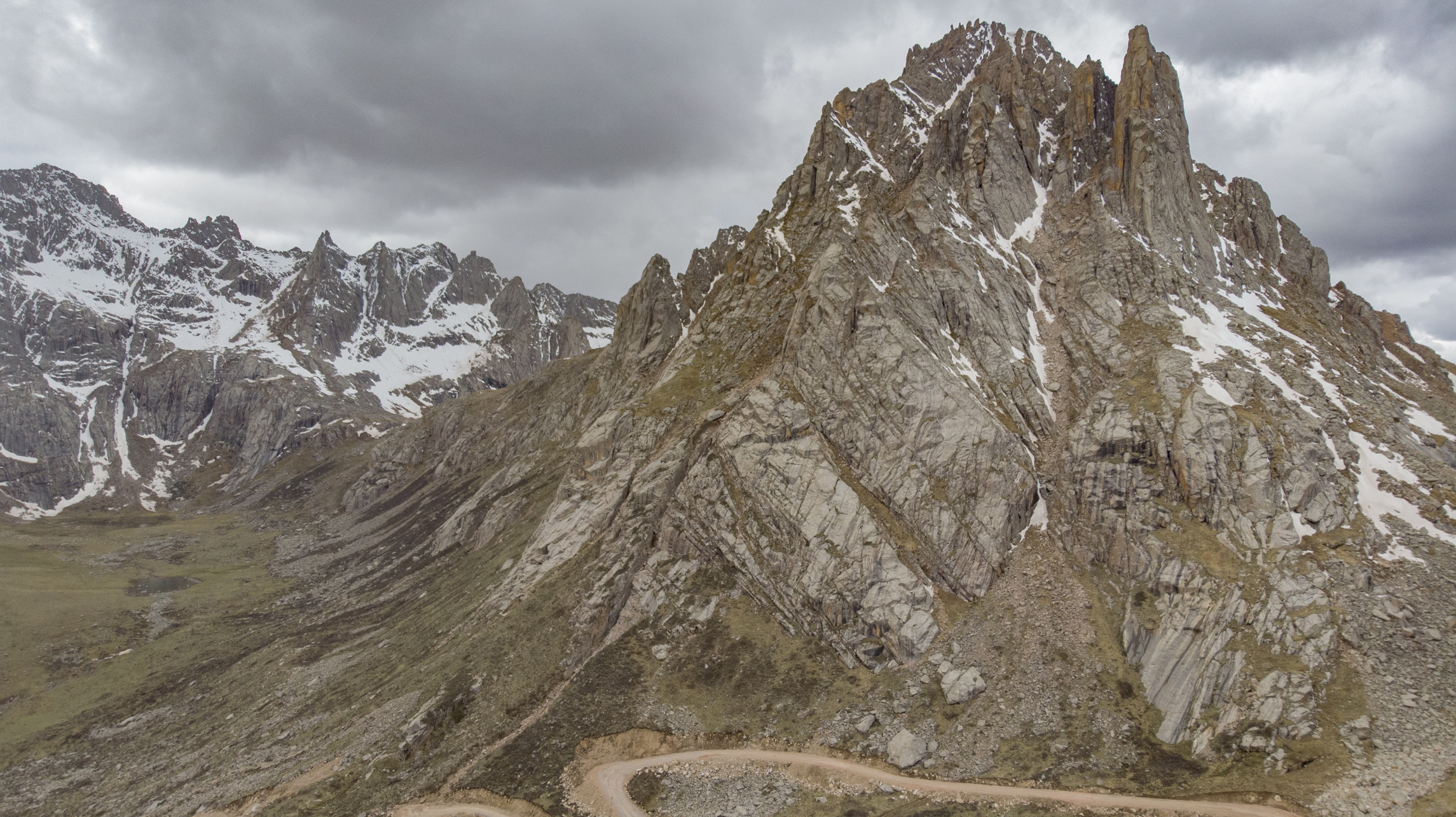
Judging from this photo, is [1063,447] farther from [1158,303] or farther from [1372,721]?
[1372,721]

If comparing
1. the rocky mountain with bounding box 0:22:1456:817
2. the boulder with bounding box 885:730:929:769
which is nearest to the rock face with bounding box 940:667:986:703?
the rocky mountain with bounding box 0:22:1456:817

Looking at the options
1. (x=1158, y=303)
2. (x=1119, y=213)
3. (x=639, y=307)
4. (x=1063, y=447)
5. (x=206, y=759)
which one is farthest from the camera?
(x=639, y=307)

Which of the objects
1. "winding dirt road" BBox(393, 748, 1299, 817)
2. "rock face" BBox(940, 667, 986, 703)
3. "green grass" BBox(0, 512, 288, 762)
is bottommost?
"green grass" BBox(0, 512, 288, 762)

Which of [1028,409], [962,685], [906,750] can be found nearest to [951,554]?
[962,685]

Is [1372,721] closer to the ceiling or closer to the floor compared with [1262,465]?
closer to the floor

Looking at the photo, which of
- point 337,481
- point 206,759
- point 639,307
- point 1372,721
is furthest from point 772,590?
point 337,481

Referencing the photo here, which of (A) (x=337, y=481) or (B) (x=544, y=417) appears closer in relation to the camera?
(B) (x=544, y=417)

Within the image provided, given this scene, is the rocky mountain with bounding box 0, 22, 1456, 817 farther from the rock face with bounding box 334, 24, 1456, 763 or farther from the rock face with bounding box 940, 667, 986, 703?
the rock face with bounding box 334, 24, 1456, 763

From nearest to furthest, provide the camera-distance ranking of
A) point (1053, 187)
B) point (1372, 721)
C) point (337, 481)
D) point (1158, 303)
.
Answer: point (1372, 721)
point (1158, 303)
point (1053, 187)
point (337, 481)
